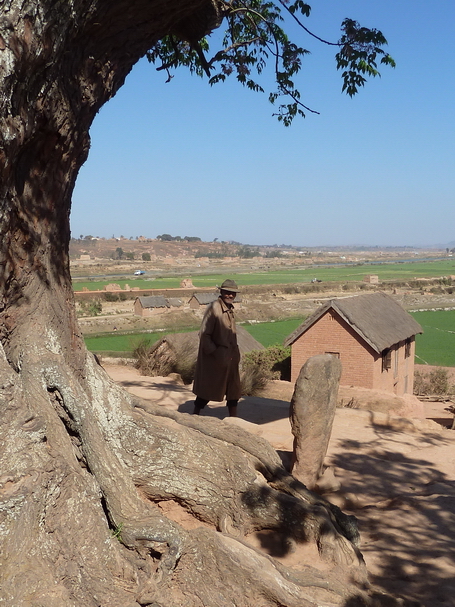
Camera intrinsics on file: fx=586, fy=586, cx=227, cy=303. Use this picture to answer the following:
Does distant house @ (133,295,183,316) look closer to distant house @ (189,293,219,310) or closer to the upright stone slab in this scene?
distant house @ (189,293,219,310)

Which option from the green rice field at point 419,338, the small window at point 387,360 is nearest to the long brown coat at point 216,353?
the small window at point 387,360

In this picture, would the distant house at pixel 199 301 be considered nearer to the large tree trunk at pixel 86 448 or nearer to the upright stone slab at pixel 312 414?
the upright stone slab at pixel 312 414

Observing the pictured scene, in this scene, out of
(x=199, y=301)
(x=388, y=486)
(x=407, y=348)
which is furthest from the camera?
(x=199, y=301)

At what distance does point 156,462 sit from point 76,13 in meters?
3.09

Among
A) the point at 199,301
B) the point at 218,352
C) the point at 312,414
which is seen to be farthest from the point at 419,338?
the point at 312,414

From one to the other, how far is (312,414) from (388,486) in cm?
132

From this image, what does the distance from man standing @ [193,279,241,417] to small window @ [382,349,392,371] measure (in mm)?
15475

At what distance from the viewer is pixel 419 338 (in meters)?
41.8

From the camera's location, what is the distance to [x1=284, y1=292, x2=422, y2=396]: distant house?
21.6 meters

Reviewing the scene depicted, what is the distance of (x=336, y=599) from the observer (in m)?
3.65

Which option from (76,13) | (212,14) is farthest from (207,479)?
(212,14)

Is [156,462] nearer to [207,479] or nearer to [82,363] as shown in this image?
[207,479]

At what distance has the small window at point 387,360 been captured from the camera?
866 inches

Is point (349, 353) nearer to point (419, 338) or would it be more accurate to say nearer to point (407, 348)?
point (407, 348)
